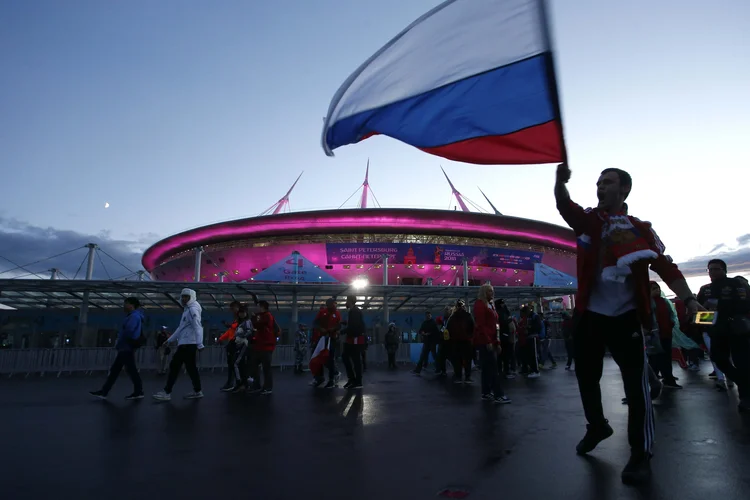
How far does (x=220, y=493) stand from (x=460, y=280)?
106 feet

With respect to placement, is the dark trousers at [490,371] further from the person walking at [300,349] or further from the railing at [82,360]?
the railing at [82,360]

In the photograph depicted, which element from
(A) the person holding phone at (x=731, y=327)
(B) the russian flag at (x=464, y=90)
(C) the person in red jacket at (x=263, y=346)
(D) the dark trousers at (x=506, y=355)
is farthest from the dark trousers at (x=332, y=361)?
(A) the person holding phone at (x=731, y=327)

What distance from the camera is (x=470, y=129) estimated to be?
3967 millimetres

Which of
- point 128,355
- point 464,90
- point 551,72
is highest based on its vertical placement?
point 464,90

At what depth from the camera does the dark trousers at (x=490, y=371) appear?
6.23 meters

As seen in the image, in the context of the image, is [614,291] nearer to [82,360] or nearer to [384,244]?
[82,360]

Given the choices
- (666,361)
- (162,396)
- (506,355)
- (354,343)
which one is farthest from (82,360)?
(666,361)

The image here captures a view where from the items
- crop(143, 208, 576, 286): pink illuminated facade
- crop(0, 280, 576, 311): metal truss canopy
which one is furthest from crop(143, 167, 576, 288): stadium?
crop(0, 280, 576, 311): metal truss canopy

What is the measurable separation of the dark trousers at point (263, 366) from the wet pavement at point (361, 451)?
1567 millimetres

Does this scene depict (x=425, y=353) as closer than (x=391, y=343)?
Yes

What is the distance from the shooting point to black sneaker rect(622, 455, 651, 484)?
8.57 ft

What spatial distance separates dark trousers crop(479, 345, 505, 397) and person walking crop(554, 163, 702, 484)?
302 centimetres

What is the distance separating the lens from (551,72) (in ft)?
10.4

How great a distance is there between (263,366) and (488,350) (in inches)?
162
